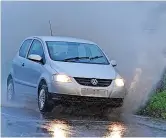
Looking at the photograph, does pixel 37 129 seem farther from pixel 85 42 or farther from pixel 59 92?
pixel 85 42

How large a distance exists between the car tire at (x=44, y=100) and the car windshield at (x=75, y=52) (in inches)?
28.2

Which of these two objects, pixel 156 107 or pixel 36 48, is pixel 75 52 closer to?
pixel 36 48

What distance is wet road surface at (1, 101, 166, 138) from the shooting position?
27.2 ft

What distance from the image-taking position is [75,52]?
11617mm

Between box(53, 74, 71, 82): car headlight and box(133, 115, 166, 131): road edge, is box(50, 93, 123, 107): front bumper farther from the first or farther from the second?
box(133, 115, 166, 131): road edge

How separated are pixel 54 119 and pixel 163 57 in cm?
443

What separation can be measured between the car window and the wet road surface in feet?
4.20

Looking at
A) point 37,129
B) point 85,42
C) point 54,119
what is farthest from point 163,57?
point 37,129

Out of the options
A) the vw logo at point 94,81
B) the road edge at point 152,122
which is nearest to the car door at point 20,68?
the vw logo at point 94,81

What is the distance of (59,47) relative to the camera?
11641mm

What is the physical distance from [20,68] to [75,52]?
137 cm

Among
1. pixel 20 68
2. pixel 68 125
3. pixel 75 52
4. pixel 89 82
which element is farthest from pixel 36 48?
pixel 68 125

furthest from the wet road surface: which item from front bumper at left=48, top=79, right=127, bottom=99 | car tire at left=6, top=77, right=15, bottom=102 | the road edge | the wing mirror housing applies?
car tire at left=6, top=77, right=15, bottom=102

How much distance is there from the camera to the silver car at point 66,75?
1039cm
